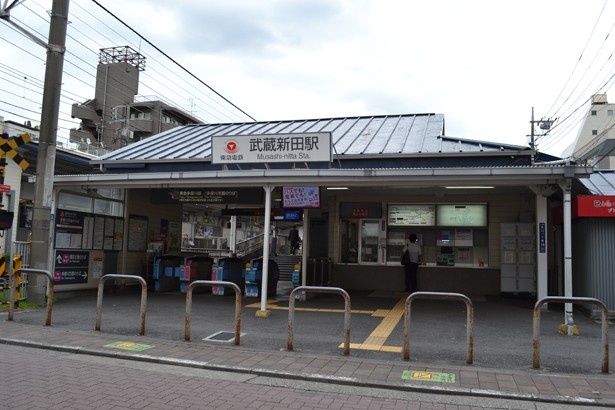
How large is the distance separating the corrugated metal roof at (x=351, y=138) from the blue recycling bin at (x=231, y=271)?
3.27 m

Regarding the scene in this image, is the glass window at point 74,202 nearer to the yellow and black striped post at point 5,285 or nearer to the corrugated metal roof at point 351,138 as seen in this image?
the yellow and black striped post at point 5,285

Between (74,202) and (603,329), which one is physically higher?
(74,202)

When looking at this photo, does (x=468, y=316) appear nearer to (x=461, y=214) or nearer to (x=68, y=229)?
(x=461, y=214)

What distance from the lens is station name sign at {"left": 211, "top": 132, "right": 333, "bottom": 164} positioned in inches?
437

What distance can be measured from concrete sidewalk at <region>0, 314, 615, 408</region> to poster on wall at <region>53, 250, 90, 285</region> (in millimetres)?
4638

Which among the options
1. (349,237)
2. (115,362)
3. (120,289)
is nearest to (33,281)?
(120,289)

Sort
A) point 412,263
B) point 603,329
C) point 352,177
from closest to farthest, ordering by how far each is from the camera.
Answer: point 603,329 < point 352,177 < point 412,263

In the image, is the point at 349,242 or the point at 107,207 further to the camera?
the point at 349,242

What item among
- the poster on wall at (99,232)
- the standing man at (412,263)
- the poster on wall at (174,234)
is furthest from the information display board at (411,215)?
the poster on wall at (99,232)

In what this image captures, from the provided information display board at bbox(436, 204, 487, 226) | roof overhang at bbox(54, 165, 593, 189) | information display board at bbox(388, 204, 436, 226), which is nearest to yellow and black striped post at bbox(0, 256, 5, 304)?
roof overhang at bbox(54, 165, 593, 189)

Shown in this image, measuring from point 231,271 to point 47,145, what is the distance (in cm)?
587

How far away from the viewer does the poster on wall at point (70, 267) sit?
12852 mm

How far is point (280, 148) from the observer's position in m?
11.2

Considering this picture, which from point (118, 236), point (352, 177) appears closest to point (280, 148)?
point (352, 177)
